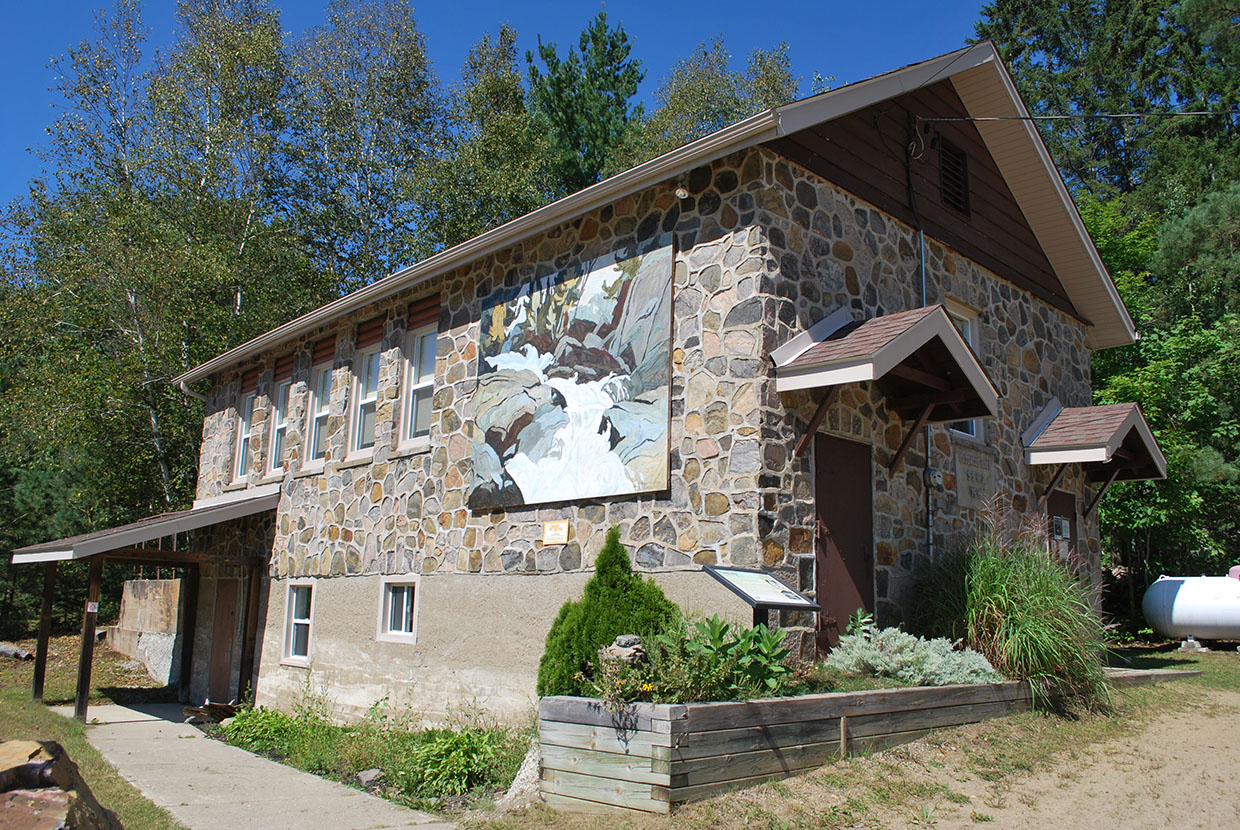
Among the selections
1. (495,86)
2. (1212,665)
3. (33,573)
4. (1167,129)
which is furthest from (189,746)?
(1167,129)

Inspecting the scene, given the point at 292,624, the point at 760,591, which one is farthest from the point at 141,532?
the point at 760,591

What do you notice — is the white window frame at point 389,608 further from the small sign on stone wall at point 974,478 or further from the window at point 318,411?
the small sign on stone wall at point 974,478

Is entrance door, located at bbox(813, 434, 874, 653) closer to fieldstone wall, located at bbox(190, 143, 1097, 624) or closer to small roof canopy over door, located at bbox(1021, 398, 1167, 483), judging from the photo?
fieldstone wall, located at bbox(190, 143, 1097, 624)

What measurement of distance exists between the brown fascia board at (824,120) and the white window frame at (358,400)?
2.31 ft

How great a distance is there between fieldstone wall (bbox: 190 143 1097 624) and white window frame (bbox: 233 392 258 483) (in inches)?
122

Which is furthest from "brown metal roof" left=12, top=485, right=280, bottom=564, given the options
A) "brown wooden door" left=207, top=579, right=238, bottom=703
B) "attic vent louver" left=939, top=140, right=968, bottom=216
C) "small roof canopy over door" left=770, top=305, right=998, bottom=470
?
"attic vent louver" left=939, top=140, right=968, bottom=216

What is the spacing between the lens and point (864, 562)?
30.0 ft

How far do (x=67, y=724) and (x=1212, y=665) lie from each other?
52.8 feet

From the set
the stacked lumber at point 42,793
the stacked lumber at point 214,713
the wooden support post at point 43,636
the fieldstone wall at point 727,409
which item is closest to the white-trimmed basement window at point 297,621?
the fieldstone wall at point 727,409

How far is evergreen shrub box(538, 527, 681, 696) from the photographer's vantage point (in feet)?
23.4

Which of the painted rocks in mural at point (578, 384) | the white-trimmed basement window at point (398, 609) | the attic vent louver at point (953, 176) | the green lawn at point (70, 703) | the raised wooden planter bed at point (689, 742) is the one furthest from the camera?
the attic vent louver at point (953, 176)

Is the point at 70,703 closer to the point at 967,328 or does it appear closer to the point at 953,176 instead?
the point at 967,328

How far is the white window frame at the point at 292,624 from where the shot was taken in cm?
1338

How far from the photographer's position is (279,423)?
15.7 m
